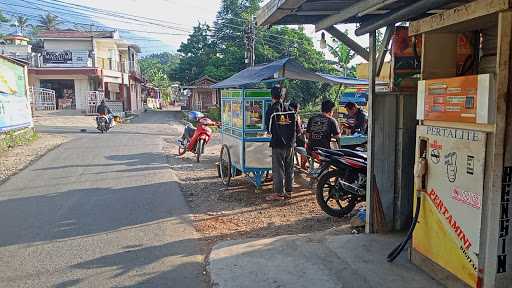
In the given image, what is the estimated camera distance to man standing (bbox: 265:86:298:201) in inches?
284

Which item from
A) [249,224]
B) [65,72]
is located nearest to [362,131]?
[249,224]

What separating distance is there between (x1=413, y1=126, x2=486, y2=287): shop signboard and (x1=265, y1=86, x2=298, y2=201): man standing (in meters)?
3.36

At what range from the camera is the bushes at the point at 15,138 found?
44.5ft

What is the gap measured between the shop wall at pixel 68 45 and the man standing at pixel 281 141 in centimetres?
3290

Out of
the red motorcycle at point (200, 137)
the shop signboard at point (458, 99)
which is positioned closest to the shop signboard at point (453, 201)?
the shop signboard at point (458, 99)

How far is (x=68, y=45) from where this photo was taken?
1427 inches

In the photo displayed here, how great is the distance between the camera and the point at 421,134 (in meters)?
4.00

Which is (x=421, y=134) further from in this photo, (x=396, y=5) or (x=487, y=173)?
(x=396, y=5)

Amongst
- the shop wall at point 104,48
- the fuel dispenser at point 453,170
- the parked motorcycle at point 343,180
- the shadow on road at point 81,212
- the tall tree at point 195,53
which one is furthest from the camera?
the tall tree at point 195,53

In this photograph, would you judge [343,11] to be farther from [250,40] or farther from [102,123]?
[250,40]

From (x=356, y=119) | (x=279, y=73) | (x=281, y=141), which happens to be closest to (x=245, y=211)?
(x=281, y=141)

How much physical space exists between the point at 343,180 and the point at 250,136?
84.4 inches

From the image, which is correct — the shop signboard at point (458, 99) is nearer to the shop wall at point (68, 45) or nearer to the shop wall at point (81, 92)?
the shop wall at point (81, 92)

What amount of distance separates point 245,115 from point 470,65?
14.4 feet
